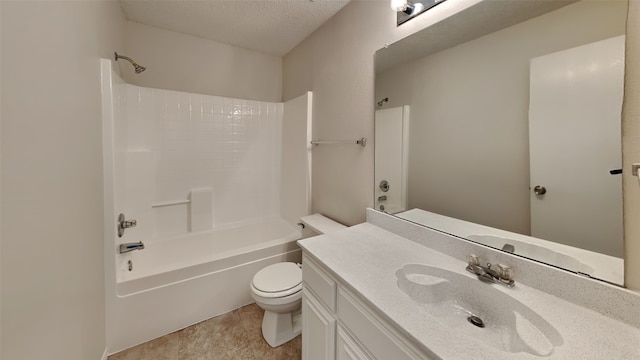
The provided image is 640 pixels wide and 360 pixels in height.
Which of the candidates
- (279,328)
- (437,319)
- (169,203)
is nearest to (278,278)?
(279,328)

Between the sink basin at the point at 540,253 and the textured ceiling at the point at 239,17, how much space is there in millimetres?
1847

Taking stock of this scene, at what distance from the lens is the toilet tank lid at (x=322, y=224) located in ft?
5.54

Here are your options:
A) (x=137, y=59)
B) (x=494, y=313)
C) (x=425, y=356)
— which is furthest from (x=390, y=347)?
(x=137, y=59)

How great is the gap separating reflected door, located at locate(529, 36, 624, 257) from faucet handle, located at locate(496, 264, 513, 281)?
0.59 feet

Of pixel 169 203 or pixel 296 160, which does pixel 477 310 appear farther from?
pixel 169 203

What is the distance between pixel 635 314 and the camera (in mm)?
597

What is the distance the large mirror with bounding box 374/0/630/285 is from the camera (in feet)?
2.27

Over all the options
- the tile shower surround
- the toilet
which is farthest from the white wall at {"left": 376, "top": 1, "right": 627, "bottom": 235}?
the tile shower surround

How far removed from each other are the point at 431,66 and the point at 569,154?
0.70m

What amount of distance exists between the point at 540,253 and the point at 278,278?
4.52 feet

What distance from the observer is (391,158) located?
53.9 inches

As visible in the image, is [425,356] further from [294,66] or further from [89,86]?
[294,66]

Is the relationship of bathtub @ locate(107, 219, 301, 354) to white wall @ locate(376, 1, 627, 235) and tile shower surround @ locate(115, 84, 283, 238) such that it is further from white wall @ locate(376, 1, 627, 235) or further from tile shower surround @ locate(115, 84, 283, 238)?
white wall @ locate(376, 1, 627, 235)

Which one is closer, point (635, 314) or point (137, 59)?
point (635, 314)
